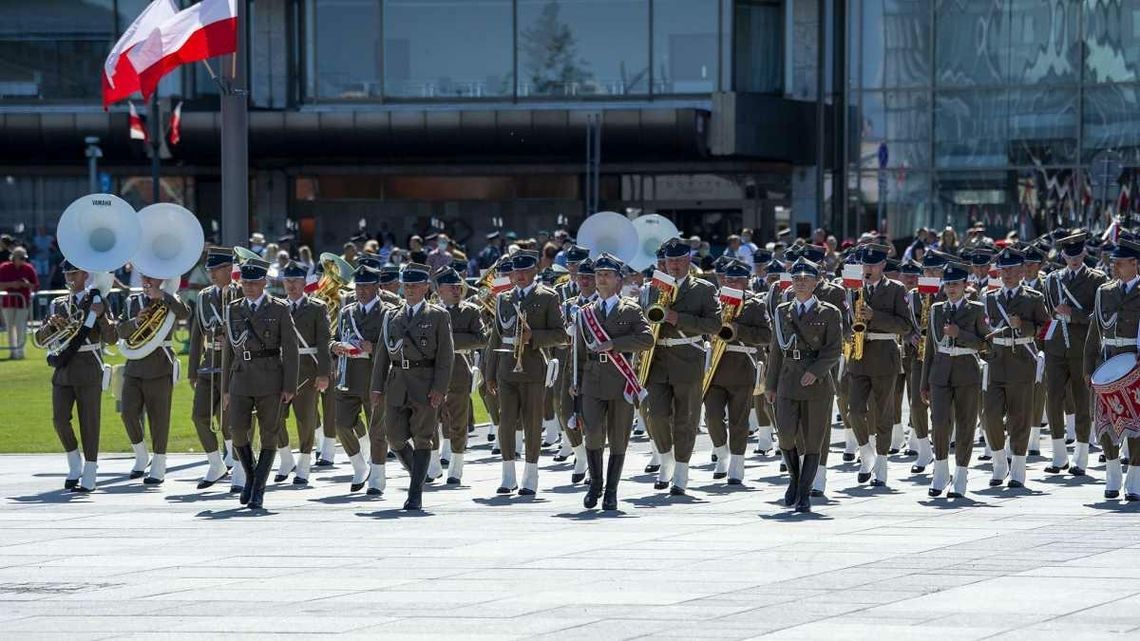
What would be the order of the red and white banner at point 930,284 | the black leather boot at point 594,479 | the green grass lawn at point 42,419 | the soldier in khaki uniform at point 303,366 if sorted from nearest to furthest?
the black leather boot at point 594,479
the soldier in khaki uniform at point 303,366
the red and white banner at point 930,284
the green grass lawn at point 42,419

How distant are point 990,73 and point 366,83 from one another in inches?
593

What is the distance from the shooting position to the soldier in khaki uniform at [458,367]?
17297mm

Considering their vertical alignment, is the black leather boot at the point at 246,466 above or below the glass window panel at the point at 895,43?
below

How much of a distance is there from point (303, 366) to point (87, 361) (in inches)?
75.1

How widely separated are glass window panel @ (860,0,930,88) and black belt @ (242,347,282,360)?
31590mm

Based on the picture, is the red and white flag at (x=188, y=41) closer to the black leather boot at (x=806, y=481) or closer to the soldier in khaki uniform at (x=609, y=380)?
the soldier in khaki uniform at (x=609, y=380)

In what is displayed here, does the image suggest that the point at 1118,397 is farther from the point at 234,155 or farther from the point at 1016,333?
the point at 234,155

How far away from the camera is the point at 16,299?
1310 inches

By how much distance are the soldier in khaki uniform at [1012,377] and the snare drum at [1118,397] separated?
966mm

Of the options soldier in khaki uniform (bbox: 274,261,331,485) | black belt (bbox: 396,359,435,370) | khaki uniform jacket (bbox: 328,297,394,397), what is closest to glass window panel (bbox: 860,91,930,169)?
soldier in khaki uniform (bbox: 274,261,331,485)

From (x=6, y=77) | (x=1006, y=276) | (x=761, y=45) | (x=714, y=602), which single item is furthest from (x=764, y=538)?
(x=6, y=77)

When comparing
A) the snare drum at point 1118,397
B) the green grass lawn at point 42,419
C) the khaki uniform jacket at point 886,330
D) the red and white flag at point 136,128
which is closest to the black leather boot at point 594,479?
the khaki uniform jacket at point 886,330

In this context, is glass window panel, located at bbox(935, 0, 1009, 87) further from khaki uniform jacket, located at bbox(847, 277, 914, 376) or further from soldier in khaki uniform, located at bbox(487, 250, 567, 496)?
soldier in khaki uniform, located at bbox(487, 250, 567, 496)

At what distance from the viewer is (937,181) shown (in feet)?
149
